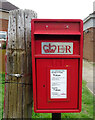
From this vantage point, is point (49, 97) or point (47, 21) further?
point (49, 97)

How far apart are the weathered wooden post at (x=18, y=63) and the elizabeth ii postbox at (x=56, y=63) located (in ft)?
0.49

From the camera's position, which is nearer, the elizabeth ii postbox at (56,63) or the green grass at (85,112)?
the elizabeth ii postbox at (56,63)

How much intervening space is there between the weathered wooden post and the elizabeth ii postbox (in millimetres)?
150

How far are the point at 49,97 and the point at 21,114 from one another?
1.48ft

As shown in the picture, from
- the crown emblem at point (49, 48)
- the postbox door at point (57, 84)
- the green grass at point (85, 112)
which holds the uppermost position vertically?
the crown emblem at point (49, 48)

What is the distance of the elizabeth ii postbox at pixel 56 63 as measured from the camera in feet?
6.16

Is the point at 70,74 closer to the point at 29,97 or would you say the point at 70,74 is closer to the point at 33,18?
the point at 29,97

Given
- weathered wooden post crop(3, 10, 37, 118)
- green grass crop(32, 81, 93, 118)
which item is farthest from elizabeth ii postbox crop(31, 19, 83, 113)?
green grass crop(32, 81, 93, 118)

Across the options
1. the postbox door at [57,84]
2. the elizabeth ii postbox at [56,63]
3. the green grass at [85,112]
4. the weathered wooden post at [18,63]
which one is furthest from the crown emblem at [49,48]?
the green grass at [85,112]

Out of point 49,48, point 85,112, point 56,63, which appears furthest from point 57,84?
point 85,112

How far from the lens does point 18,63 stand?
6.49 feet

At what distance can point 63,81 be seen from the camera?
1975 millimetres

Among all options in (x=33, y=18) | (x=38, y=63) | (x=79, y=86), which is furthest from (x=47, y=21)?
(x=79, y=86)

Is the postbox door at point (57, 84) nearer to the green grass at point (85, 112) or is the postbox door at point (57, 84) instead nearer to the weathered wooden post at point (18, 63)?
the weathered wooden post at point (18, 63)
